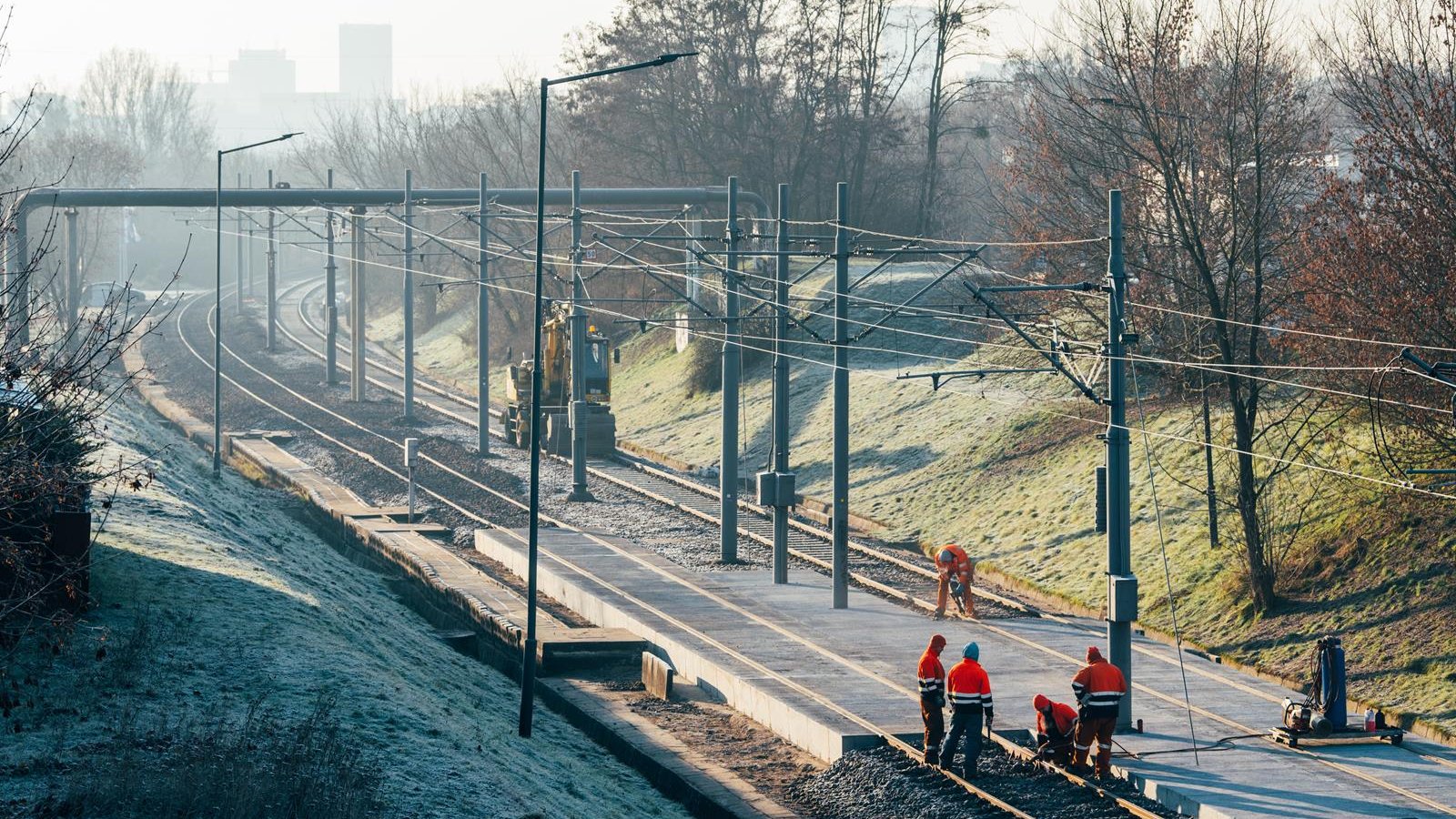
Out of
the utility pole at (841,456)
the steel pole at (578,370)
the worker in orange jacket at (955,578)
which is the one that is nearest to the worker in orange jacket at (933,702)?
the worker in orange jacket at (955,578)

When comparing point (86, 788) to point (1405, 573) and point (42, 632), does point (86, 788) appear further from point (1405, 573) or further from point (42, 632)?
point (1405, 573)

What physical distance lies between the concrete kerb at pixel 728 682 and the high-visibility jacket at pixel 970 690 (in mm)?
1746

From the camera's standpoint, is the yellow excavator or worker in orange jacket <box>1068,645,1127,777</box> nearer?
worker in orange jacket <box>1068,645,1127,777</box>

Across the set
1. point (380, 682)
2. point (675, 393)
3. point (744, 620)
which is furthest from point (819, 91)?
point (380, 682)

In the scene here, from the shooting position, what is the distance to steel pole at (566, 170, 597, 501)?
37031 millimetres

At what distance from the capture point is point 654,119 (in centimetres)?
6266

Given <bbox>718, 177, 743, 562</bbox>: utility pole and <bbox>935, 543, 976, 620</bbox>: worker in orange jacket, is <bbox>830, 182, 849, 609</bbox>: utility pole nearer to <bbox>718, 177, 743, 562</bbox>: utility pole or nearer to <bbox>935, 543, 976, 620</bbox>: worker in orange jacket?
<bbox>935, 543, 976, 620</bbox>: worker in orange jacket

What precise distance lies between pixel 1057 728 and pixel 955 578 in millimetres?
8408

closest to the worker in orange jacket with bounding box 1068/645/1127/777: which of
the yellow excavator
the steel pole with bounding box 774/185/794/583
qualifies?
the steel pole with bounding box 774/185/794/583

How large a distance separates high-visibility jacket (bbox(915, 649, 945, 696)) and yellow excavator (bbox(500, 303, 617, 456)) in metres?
25.9

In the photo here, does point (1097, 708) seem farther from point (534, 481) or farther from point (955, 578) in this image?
point (955, 578)

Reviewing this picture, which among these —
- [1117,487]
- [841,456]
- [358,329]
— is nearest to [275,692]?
[1117,487]

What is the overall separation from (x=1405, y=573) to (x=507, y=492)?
72.4 feet

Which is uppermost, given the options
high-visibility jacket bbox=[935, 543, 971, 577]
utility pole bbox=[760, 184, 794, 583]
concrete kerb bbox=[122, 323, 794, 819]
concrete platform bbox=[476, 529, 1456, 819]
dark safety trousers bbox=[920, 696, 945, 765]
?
utility pole bbox=[760, 184, 794, 583]
